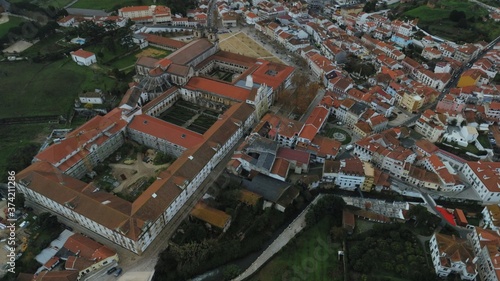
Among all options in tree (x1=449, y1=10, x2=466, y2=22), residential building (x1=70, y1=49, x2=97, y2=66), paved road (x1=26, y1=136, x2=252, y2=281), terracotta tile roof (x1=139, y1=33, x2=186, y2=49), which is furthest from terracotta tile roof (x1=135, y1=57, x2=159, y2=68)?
tree (x1=449, y1=10, x2=466, y2=22)

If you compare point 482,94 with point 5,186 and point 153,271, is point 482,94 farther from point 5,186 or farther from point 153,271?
point 5,186

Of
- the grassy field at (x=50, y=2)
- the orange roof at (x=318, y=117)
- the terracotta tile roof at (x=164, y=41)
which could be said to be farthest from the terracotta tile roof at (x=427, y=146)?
the grassy field at (x=50, y=2)

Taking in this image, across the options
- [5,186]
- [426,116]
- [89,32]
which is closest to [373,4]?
[426,116]

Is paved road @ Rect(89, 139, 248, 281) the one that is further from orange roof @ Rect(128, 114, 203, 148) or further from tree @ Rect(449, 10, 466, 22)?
tree @ Rect(449, 10, 466, 22)

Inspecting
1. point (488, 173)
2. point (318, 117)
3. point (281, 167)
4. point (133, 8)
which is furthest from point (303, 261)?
point (133, 8)

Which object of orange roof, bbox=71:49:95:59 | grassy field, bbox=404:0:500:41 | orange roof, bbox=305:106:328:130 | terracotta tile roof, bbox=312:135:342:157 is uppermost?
grassy field, bbox=404:0:500:41
